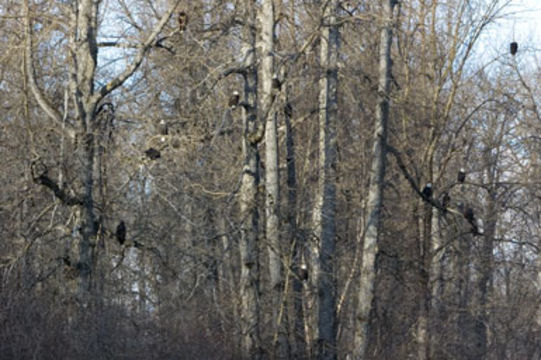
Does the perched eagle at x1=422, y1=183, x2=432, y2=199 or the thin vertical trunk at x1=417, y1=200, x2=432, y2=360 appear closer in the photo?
the perched eagle at x1=422, y1=183, x2=432, y2=199

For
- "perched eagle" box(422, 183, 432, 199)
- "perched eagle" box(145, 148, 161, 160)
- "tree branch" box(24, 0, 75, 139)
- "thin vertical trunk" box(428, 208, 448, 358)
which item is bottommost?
"thin vertical trunk" box(428, 208, 448, 358)

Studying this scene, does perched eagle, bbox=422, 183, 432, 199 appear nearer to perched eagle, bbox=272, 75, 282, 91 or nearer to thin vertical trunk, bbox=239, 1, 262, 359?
thin vertical trunk, bbox=239, 1, 262, 359

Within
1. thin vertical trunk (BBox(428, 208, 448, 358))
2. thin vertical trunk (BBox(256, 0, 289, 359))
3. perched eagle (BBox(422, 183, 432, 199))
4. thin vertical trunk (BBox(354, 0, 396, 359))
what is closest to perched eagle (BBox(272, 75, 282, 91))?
thin vertical trunk (BBox(256, 0, 289, 359))

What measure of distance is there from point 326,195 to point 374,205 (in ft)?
3.03

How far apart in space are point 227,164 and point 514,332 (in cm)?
845

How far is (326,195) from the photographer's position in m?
14.2

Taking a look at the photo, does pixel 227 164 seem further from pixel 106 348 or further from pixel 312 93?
pixel 106 348

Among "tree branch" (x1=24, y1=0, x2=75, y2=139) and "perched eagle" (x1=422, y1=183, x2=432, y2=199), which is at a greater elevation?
"tree branch" (x1=24, y1=0, x2=75, y2=139)

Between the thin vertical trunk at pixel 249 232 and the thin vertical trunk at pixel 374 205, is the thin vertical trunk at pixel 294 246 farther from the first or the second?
the thin vertical trunk at pixel 374 205

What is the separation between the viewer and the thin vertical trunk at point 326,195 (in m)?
14.1

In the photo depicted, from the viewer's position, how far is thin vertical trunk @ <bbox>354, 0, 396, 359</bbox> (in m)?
13.5

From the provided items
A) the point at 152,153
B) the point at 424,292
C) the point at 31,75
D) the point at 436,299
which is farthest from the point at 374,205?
the point at 31,75

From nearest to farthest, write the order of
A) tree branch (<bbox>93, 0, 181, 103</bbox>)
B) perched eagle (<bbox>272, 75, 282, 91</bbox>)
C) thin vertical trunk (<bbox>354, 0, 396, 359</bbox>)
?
tree branch (<bbox>93, 0, 181, 103</bbox>) < perched eagle (<bbox>272, 75, 282, 91</bbox>) < thin vertical trunk (<bbox>354, 0, 396, 359</bbox>)

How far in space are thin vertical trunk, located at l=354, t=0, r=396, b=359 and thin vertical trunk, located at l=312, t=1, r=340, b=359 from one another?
66 cm
